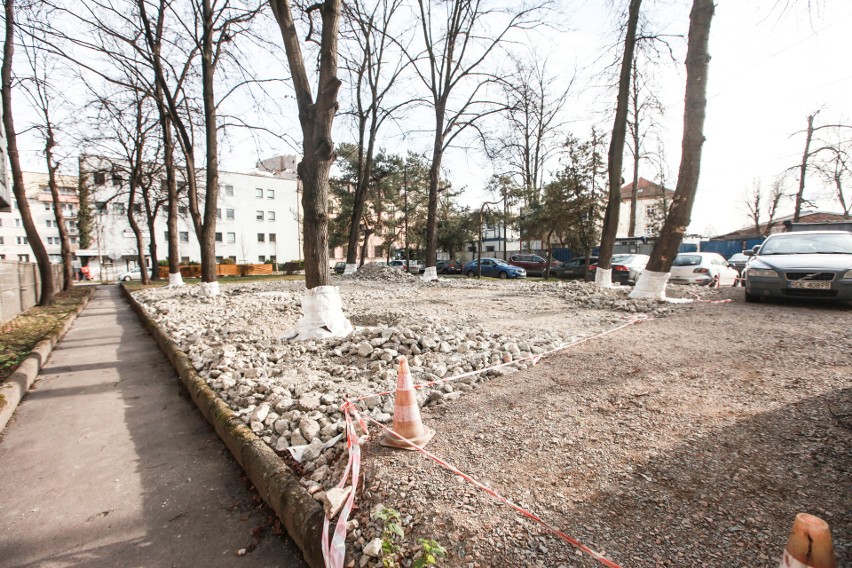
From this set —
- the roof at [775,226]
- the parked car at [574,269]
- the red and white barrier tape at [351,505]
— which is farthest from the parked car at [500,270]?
the red and white barrier tape at [351,505]

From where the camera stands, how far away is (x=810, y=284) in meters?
6.16

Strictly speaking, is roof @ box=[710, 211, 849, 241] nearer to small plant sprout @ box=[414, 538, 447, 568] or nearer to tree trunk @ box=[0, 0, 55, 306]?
small plant sprout @ box=[414, 538, 447, 568]

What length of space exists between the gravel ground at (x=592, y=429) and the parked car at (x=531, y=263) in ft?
78.0

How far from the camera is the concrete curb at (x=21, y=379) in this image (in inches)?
151

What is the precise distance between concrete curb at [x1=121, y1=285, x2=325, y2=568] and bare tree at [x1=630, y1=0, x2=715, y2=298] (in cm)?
809

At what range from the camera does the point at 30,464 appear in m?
3.08

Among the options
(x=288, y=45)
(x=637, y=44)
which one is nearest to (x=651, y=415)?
(x=288, y=45)

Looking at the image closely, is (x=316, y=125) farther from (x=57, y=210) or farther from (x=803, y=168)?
(x=803, y=168)


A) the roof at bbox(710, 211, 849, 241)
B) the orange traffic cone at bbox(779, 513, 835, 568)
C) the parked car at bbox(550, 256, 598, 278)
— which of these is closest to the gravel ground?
the orange traffic cone at bbox(779, 513, 835, 568)

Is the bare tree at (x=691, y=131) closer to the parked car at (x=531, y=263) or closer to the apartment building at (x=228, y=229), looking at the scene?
the parked car at (x=531, y=263)

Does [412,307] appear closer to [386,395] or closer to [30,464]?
[386,395]

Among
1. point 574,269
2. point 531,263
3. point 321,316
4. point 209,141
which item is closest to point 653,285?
point 321,316

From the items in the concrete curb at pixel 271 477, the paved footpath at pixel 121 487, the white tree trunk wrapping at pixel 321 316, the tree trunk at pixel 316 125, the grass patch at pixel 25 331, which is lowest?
the paved footpath at pixel 121 487

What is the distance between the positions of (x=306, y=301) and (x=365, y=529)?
431cm
